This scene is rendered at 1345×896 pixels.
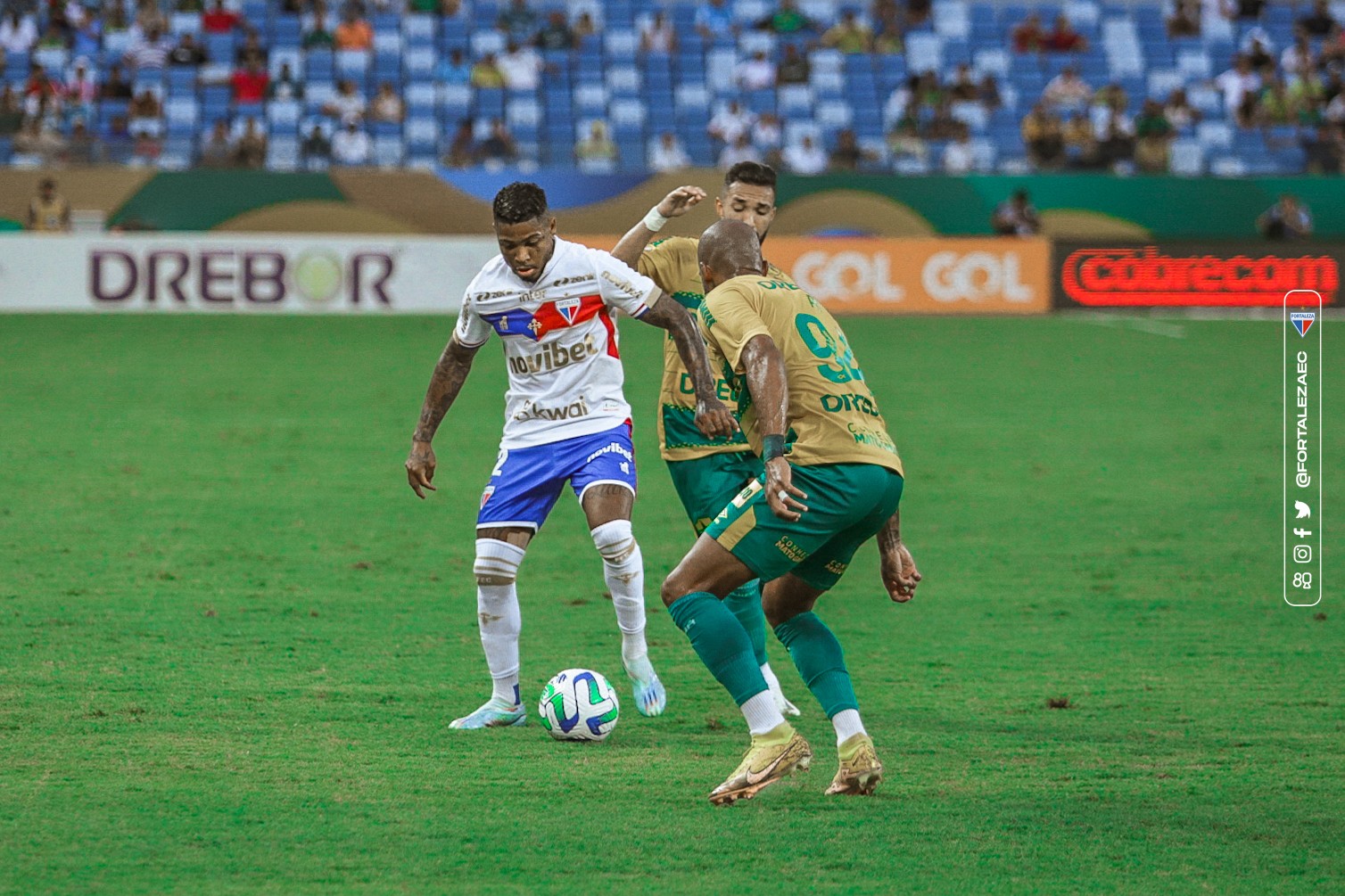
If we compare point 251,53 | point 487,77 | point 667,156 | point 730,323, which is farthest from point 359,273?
point 730,323

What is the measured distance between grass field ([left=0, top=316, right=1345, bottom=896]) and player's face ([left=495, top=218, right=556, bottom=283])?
5.43 ft

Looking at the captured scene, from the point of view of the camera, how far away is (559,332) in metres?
6.28

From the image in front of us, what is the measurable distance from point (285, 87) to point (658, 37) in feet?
22.6

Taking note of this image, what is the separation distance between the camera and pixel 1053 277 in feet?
85.6

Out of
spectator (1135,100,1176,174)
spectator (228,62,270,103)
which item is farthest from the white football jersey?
spectator (1135,100,1176,174)

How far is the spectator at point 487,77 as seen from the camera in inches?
Answer: 1148

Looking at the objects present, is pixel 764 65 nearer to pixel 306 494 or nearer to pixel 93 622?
pixel 306 494

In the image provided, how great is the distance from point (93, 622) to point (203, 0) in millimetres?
24373

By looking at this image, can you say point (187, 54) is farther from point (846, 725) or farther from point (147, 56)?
point (846, 725)

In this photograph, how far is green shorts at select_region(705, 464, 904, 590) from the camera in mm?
5199

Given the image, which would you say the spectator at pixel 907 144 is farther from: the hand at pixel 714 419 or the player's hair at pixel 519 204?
the hand at pixel 714 419

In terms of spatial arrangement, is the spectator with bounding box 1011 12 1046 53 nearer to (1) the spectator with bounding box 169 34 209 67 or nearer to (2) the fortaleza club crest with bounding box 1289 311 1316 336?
(2) the fortaleza club crest with bounding box 1289 311 1316 336

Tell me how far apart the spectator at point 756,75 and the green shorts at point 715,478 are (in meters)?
24.5

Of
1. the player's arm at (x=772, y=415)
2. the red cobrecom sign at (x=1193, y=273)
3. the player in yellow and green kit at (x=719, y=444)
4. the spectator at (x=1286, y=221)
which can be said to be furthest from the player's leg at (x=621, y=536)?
the spectator at (x=1286, y=221)
